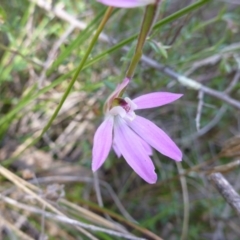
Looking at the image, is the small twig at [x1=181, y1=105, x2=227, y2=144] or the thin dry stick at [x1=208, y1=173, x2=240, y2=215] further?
the small twig at [x1=181, y1=105, x2=227, y2=144]

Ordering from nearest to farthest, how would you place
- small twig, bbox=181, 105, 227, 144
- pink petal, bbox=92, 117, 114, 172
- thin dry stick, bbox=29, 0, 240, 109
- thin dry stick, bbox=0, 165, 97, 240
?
pink petal, bbox=92, 117, 114, 172 < thin dry stick, bbox=0, 165, 97, 240 < thin dry stick, bbox=29, 0, 240, 109 < small twig, bbox=181, 105, 227, 144

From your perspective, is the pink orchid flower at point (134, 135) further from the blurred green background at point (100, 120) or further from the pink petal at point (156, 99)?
the blurred green background at point (100, 120)

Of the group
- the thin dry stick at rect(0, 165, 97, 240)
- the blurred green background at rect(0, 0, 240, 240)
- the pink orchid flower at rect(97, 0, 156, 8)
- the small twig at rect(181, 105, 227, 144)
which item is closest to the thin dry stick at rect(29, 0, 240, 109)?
the blurred green background at rect(0, 0, 240, 240)

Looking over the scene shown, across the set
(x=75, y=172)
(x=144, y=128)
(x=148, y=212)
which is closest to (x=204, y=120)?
(x=148, y=212)

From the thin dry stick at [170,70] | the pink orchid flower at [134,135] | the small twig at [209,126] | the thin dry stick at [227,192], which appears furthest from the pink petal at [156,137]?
the small twig at [209,126]

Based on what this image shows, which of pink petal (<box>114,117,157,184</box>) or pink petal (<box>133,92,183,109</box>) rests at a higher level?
pink petal (<box>133,92,183,109</box>)

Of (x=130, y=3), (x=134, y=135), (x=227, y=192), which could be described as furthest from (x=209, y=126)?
(x=130, y=3)

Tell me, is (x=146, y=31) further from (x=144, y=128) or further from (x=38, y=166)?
(x=38, y=166)

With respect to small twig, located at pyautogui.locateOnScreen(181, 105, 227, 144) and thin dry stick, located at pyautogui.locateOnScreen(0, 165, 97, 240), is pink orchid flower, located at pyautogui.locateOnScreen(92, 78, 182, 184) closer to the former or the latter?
thin dry stick, located at pyautogui.locateOnScreen(0, 165, 97, 240)
